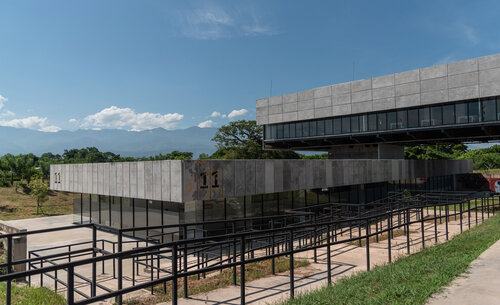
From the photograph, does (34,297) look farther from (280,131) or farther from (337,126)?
(280,131)

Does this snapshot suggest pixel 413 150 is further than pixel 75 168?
Yes

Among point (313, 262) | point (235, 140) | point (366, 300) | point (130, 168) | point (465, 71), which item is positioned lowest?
point (313, 262)

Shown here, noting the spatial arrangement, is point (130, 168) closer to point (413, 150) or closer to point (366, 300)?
point (366, 300)

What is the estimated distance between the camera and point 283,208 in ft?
66.3

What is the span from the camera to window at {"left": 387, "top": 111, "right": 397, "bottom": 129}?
37.5m

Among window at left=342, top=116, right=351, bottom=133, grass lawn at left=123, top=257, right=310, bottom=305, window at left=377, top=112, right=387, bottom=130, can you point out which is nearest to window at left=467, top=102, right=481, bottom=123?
window at left=377, top=112, right=387, bottom=130

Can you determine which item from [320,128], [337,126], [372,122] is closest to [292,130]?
[320,128]

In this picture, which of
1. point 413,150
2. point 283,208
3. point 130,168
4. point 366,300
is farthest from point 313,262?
point 413,150

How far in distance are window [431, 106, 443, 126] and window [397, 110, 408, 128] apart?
2.51m

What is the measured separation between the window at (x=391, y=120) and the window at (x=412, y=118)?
1539mm

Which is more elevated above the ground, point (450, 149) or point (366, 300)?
point (450, 149)

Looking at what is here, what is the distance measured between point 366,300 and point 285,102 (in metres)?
41.2

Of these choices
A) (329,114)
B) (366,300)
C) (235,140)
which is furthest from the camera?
(235,140)

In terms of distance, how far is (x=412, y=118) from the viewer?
36250 millimetres
